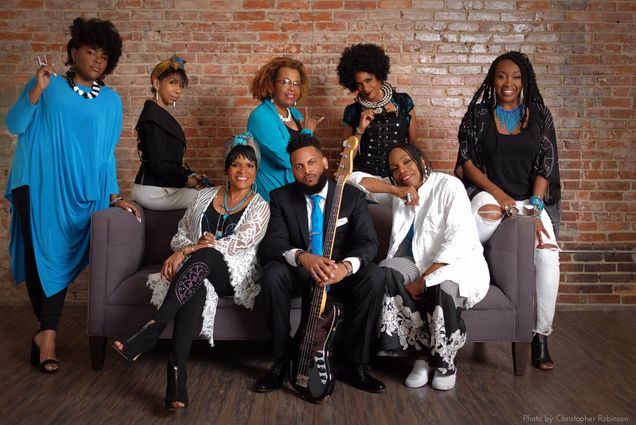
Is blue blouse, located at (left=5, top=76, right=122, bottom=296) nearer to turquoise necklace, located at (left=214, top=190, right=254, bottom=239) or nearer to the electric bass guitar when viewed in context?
turquoise necklace, located at (left=214, top=190, right=254, bottom=239)

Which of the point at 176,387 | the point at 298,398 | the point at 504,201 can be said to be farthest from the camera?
the point at 504,201

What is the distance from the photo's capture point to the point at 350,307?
2.78m

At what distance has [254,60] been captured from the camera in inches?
170

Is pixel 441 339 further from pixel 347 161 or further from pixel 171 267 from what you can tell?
pixel 171 267

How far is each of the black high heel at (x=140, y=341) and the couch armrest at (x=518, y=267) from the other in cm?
162

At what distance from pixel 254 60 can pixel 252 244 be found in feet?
6.09

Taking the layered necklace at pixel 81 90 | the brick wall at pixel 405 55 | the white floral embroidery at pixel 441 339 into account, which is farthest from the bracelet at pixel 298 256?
the brick wall at pixel 405 55

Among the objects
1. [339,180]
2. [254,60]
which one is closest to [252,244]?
[339,180]

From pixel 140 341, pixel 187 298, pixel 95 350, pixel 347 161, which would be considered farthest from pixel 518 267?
pixel 95 350

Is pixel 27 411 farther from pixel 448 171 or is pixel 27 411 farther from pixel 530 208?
pixel 448 171

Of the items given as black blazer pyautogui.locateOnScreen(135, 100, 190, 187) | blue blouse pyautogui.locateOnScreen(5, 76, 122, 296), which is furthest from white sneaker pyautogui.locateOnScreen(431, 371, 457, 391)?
blue blouse pyautogui.locateOnScreen(5, 76, 122, 296)

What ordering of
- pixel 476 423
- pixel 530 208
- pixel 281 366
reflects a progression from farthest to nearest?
1. pixel 530 208
2. pixel 281 366
3. pixel 476 423

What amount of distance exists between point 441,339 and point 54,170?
2.06m

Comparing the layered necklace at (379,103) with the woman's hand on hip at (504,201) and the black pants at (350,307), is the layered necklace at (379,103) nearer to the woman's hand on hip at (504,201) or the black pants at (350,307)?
the woman's hand on hip at (504,201)
